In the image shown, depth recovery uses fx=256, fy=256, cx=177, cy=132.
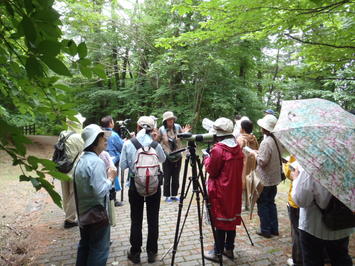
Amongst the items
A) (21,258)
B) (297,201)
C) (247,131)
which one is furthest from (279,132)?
(21,258)

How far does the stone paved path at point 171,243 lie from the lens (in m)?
3.65

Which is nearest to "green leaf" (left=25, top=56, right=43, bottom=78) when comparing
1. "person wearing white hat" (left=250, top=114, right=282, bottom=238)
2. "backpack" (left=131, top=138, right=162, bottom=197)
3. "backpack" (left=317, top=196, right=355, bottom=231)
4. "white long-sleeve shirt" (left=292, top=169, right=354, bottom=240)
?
"white long-sleeve shirt" (left=292, top=169, right=354, bottom=240)

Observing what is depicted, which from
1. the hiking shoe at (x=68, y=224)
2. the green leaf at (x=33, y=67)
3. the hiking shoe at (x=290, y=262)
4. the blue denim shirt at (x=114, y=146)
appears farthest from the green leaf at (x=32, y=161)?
the blue denim shirt at (x=114, y=146)

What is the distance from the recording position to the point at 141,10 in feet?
47.6

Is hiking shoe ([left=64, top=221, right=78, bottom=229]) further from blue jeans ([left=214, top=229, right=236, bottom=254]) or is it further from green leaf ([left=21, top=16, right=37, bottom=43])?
green leaf ([left=21, top=16, right=37, bottom=43])

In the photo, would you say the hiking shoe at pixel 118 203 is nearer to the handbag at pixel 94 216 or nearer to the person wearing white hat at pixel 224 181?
the person wearing white hat at pixel 224 181

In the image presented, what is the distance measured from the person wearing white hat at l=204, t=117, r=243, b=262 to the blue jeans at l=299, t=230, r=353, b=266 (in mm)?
1064

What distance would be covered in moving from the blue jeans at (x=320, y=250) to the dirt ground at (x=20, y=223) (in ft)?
8.81

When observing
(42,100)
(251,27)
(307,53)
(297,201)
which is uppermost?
(251,27)

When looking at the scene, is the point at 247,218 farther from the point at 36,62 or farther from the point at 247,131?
the point at 36,62

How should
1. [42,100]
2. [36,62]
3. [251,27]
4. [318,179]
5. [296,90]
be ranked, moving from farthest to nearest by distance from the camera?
[296,90] → [251,27] → [318,179] → [42,100] → [36,62]

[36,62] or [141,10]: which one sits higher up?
[141,10]

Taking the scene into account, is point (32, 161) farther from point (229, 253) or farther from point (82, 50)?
point (229, 253)

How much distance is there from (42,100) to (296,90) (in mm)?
14235
